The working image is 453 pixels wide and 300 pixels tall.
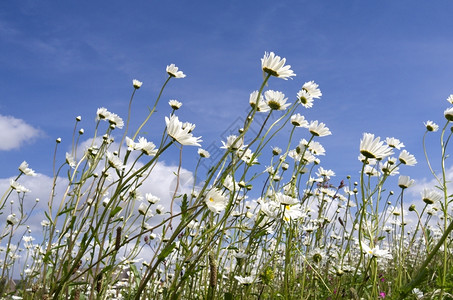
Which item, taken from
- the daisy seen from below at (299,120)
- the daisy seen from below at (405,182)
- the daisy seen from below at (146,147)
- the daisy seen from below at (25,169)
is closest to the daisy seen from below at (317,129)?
the daisy seen from below at (299,120)

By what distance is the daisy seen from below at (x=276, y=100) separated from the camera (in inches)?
89.0

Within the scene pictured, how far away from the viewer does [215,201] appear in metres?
1.62

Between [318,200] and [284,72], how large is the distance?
2.35 m

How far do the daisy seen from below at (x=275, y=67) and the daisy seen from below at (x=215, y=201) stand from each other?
70cm

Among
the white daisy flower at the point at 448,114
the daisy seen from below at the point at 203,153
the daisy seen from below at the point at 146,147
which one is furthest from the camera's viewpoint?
the daisy seen from below at the point at 203,153

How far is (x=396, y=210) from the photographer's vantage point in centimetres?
405

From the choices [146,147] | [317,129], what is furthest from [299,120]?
[146,147]

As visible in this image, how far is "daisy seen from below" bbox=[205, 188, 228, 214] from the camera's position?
149cm

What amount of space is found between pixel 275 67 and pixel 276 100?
0.34 metres

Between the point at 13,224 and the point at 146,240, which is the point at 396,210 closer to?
the point at 146,240

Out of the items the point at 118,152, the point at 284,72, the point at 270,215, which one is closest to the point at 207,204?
the point at 270,215

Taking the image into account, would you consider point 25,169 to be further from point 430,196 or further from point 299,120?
point 430,196

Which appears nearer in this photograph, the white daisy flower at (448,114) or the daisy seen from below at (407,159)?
the white daisy flower at (448,114)

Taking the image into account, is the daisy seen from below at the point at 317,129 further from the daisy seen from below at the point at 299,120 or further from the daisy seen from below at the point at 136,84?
the daisy seen from below at the point at 136,84
